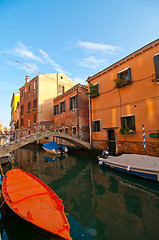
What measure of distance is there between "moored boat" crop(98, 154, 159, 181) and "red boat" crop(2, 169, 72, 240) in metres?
5.11

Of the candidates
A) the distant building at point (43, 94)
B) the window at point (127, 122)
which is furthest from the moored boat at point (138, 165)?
the distant building at point (43, 94)

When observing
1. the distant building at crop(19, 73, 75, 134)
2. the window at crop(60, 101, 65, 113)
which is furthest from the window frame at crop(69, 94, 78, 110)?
the distant building at crop(19, 73, 75, 134)

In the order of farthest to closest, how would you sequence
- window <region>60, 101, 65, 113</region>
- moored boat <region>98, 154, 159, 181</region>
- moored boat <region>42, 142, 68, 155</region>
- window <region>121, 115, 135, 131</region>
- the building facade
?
1. window <region>60, 101, 65, 113</region>
2. the building facade
3. moored boat <region>42, 142, 68, 155</region>
4. window <region>121, 115, 135, 131</region>
5. moored boat <region>98, 154, 159, 181</region>

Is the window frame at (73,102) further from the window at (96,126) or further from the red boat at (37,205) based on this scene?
the red boat at (37,205)

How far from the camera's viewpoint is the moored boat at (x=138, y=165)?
6312mm

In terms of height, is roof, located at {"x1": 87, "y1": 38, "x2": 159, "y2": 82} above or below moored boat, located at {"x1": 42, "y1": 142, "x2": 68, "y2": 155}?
above

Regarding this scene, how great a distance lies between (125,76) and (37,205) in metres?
11.5

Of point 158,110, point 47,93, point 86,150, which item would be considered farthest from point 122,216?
point 47,93

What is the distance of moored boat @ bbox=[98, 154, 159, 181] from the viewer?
6.31m

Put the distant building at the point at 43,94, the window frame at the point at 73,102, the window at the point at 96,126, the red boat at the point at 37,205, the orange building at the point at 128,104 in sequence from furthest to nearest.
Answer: the distant building at the point at 43,94, the window frame at the point at 73,102, the window at the point at 96,126, the orange building at the point at 128,104, the red boat at the point at 37,205

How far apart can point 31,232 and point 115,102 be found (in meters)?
10.6

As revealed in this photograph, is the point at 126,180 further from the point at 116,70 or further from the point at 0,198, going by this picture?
the point at 116,70

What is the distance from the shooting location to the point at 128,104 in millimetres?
10383

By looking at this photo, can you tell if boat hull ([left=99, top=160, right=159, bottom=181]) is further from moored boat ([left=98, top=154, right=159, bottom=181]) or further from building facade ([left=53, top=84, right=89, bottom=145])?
building facade ([left=53, top=84, right=89, bottom=145])
